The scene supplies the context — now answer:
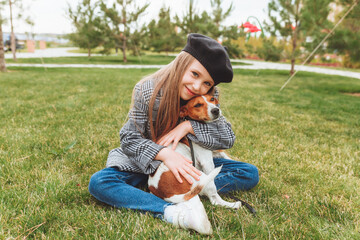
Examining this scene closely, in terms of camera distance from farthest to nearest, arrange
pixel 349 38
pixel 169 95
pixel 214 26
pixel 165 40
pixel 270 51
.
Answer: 1. pixel 165 40
2. pixel 214 26
3. pixel 270 51
4. pixel 349 38
5. pixel 169 95

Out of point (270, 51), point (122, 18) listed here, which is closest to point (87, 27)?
point (122, 18)

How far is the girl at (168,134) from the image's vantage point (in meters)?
1.69

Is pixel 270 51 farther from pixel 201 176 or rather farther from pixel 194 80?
pixel 201 176

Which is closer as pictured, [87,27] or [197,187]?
[197,187]

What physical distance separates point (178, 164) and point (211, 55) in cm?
→ 75

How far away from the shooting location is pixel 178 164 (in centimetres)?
165

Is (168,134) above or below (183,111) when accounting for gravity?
below

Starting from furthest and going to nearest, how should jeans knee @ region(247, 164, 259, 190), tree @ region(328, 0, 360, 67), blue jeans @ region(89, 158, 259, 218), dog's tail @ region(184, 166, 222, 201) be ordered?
tree @ region(328, 0, 360, 67)
jeans knee @ region(247, 164, 259, 190)
blue jeans @ region(89, 158, 259, 218)
dog's tail @ region(184, 166, 222, 201)

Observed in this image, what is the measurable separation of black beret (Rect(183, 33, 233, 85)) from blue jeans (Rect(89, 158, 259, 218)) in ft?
2.56

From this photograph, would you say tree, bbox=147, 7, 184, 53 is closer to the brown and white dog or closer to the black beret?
the black beret

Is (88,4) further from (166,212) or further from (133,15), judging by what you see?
(166,212)

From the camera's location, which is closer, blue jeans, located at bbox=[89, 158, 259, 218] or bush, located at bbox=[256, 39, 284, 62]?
blue jeans, located at bbox=[89, 158, 259, 218]

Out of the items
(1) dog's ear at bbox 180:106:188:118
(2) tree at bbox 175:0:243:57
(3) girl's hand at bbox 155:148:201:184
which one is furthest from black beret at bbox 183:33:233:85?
(2) tree at bbox 175:0:243:57

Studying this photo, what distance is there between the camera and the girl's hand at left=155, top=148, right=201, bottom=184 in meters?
1.61
